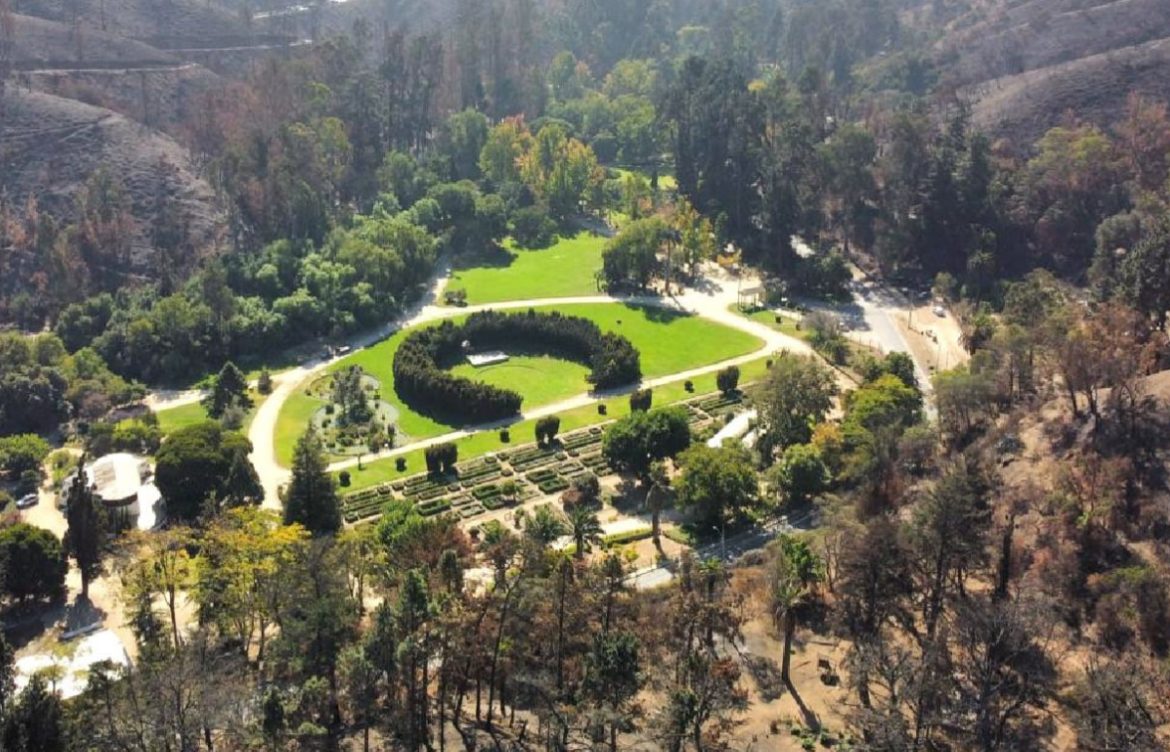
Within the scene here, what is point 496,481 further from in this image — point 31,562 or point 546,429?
point 31,562

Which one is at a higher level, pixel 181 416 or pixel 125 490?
pixel 125 490

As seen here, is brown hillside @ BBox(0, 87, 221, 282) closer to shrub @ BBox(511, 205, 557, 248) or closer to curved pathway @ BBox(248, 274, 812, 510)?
curved pathway @ BBox(248, 274, 812, 510)

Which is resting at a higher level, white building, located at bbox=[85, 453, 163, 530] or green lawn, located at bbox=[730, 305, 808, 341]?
green lawn, located at bbox=[730, 305, 808, 341]

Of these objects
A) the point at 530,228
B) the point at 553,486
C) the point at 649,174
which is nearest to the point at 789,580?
the point at 553,486

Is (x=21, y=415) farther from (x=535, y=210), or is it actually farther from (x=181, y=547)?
(x=535, y=210)

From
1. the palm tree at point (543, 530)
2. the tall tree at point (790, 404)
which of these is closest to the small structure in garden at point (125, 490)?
the palm tree at point (543, 530)

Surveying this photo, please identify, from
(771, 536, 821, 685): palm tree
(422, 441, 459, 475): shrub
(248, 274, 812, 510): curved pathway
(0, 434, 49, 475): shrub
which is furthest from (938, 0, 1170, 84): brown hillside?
(0, 434, 49, 475): shrub
